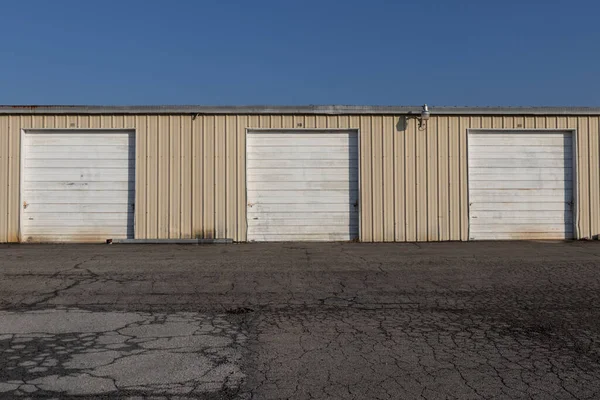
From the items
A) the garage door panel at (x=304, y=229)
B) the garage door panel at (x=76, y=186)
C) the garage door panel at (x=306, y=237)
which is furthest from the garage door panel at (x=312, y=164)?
the garage door panel at (x=76, y=186)

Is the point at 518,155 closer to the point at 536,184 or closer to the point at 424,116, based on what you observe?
the point at 536,184

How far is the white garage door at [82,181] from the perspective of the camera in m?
14.5

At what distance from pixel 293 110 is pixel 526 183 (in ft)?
22.2

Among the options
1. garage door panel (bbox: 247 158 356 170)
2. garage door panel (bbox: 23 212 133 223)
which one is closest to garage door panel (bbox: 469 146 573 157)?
garage door panel (bbox: 247 158 356 170)

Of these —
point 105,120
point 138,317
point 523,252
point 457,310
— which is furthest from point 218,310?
point 105,120

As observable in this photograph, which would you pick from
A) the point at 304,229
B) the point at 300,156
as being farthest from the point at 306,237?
the point at 300,156

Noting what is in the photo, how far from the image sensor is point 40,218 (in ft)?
47.7

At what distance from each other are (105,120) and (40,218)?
3.16 m

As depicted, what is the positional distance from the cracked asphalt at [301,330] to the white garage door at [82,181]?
441 cm

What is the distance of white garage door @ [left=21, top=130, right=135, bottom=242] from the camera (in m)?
14.5

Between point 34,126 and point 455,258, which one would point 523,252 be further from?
point 34,126

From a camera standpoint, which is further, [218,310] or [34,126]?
[34,126]

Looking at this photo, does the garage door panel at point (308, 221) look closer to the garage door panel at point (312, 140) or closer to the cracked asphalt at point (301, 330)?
the garage door panel at point (312, 140)

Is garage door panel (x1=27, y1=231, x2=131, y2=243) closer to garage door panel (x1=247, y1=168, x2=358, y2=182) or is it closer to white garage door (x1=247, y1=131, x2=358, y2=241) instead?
white garage door (x1=247, y1=131, x2=358, y2=241)
